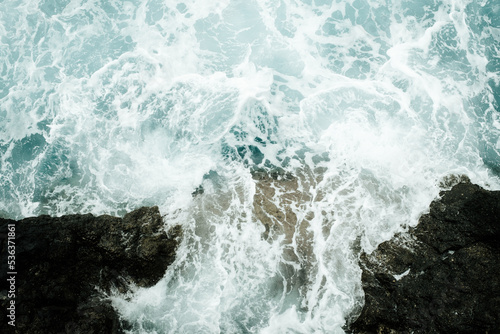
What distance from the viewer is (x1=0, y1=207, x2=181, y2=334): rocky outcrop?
910cm

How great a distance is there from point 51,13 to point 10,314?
19.4m

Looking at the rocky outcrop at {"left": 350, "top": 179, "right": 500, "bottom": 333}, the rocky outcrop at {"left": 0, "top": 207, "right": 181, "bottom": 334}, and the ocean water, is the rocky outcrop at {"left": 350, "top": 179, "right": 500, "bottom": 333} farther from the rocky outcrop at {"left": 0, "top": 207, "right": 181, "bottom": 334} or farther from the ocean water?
the rocky outcrop at {"left": 0, "top": 207, "right": 181, "bottom": 334}

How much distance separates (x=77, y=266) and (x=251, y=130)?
32.2ft

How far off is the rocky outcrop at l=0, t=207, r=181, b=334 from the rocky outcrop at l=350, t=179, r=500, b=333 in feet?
26.4

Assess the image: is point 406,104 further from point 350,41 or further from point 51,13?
point 51,13

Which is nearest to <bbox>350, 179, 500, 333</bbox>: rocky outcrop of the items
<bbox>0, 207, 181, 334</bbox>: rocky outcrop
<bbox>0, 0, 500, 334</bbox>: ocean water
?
<bbox>0, 0, 500, 334</bbox>: ocean water

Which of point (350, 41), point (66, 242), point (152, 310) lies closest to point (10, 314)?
point (66, 242)

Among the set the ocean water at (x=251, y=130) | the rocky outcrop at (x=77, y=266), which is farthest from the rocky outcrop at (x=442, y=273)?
the rocky outcrop at (x=77, y=266)

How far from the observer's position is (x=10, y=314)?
8.77 meters

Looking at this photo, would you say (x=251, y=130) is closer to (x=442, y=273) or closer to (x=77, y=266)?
(x=77, y=266)

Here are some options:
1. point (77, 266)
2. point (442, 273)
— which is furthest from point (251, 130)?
point (442, 273)

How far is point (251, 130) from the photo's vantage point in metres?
14.4

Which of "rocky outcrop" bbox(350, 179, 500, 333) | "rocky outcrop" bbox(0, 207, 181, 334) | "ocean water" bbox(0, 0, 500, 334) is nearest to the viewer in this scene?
"rocky outcrop" bbox(350, 179, 500, 333)

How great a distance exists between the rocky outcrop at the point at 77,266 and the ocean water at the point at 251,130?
0.74m
